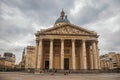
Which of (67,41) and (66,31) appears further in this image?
(67,41)

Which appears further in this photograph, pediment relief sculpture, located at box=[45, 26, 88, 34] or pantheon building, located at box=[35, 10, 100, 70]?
pediment relief sculpture, located at box=[45, 26, 88, 34]

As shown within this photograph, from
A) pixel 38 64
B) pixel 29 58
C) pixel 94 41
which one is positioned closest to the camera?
pixel 38 64

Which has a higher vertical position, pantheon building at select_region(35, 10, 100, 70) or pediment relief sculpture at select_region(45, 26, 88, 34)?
pediment relief sculpture at select_region(45, 26, 88, 34)

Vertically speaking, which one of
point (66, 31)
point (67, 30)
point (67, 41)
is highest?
point (67, 30)

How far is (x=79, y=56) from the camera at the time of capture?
148 feet

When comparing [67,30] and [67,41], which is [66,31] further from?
[67,41]

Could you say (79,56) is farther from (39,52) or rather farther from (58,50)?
(39,52)

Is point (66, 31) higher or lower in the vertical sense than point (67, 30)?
lower

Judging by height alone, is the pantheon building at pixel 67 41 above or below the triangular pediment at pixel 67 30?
below

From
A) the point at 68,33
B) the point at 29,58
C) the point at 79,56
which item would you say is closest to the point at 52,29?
the point at 68,33

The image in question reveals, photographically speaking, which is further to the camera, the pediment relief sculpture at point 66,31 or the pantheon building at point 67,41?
the pediment relief sculpture at point 66,31

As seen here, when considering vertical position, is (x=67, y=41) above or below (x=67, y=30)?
below

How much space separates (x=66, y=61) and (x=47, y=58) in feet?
17.8

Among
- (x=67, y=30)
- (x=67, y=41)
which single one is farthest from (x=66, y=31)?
(x=67, y=41)
